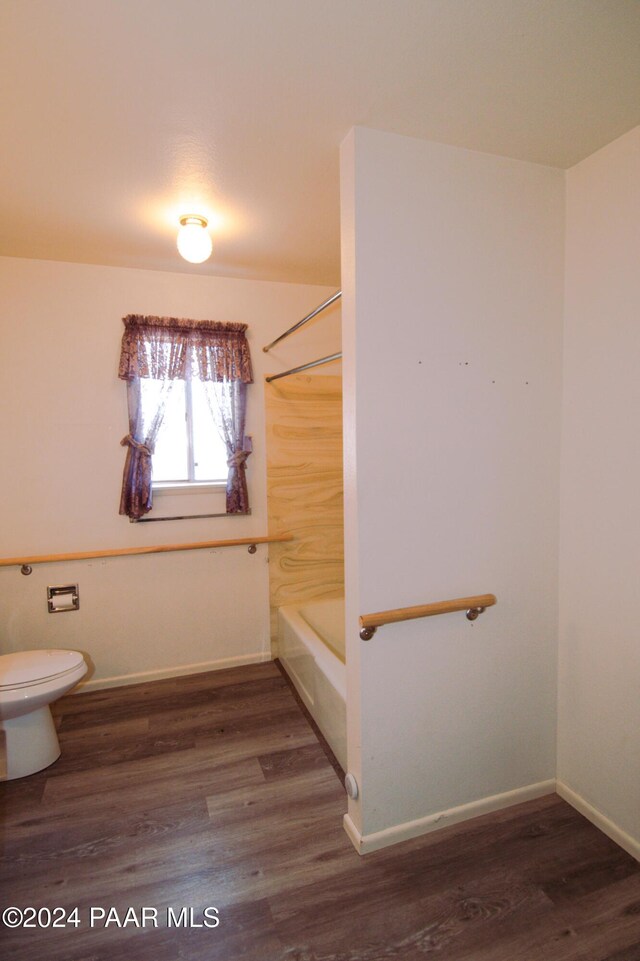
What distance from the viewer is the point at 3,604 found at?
250 cm

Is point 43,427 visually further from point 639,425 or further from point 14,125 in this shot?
point 639,425

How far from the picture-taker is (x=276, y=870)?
1.52 metres

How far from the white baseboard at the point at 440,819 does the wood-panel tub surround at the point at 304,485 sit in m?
1.53

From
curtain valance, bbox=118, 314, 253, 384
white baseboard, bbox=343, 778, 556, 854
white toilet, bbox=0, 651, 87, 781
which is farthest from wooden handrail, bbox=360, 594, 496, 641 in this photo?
curtain valance, bbox=118, 314, 253, 384

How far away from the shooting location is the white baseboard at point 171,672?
8.84 ft

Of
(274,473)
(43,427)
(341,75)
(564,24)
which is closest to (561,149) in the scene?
(564,24)

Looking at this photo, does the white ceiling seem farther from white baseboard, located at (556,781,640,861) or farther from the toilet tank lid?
white baseboard, located at (556,781,640,861)

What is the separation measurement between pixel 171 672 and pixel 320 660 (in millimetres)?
1137

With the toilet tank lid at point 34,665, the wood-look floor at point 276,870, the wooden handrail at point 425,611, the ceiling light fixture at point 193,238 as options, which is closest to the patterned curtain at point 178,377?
the ceiling light fixture at point 193,238

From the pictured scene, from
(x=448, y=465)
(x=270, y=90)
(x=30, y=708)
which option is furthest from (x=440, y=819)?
(x=270, y=90)

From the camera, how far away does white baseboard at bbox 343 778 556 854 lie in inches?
62.5

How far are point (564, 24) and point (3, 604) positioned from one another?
3245 mm

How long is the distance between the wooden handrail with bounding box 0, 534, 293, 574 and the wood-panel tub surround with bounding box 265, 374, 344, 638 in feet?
0.33

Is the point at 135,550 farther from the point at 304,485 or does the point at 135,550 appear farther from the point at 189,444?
the point at 304,485
